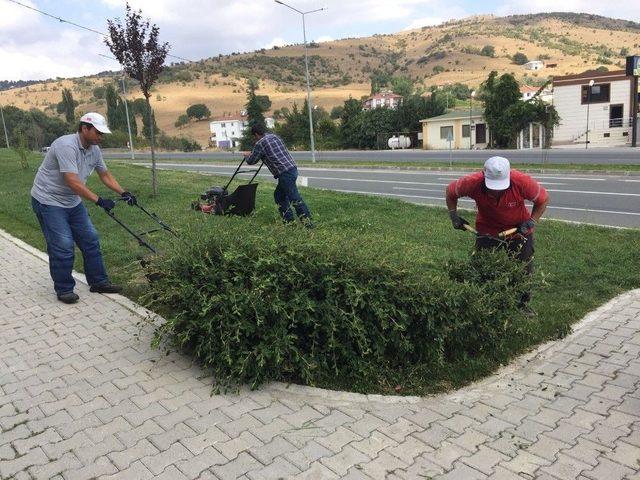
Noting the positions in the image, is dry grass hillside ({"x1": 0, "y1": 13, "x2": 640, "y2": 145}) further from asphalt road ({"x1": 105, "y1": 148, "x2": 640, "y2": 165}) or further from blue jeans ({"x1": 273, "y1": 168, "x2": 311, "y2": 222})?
blue jeans ({"x1": 273, "y1": 168, "x2": 311, "y2": 222})

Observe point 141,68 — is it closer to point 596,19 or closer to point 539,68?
point 539,68

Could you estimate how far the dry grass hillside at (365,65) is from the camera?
98875mm

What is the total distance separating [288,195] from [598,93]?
43.2 metres

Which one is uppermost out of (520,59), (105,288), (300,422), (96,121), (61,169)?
(520,59)

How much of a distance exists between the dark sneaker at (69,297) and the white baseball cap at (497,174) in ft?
13.2

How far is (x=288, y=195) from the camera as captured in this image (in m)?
8.17

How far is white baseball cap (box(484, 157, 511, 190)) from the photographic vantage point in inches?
175

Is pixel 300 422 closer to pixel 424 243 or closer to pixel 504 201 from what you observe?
pixel 504 201

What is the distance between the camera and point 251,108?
2130 inches

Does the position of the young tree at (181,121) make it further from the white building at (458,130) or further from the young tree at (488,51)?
the young tree at (488,51)

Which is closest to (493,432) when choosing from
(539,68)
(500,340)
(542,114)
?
(500,340)

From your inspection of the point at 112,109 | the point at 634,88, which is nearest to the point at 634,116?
the point at 634,88

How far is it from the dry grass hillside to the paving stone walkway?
80401mm

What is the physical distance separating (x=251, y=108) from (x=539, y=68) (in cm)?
6656
